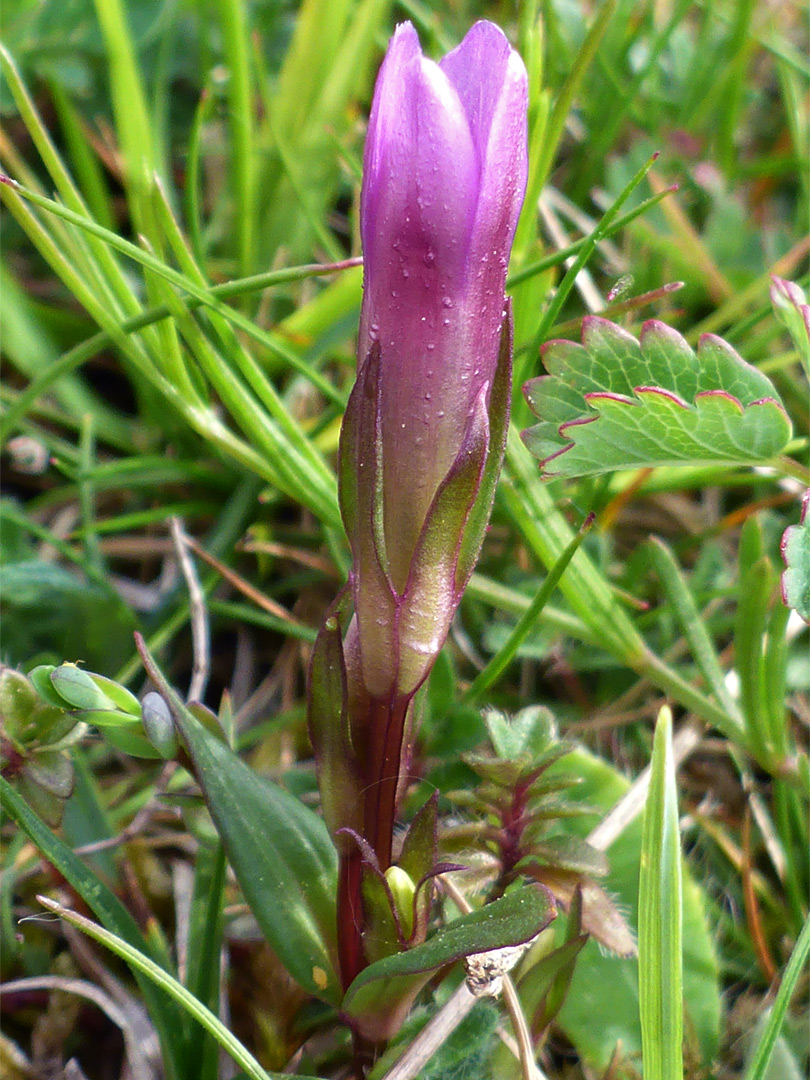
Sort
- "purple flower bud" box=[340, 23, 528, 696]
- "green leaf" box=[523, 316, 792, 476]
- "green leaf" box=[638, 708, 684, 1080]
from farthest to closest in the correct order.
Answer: "green leaf" box=[523, 316, 792, 476] → "green leaf" box=[638, 708, 684, 1080] → "purple flower bud" box=[340, 23, 528, 696]

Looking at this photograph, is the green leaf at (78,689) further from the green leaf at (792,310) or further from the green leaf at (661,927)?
the green leaf at (792,310)

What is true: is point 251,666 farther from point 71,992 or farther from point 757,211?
point 757,211

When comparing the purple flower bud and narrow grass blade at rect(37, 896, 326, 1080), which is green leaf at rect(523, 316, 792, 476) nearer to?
the purple flower bud

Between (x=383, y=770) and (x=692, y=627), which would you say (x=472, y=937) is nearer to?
(x=383, y=770)

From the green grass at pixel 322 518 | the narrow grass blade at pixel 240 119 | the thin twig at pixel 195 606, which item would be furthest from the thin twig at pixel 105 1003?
the narrow grass blade at pixel 240 119

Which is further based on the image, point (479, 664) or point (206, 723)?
point (479, 664)

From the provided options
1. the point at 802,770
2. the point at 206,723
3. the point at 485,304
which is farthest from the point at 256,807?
the point at 802,770

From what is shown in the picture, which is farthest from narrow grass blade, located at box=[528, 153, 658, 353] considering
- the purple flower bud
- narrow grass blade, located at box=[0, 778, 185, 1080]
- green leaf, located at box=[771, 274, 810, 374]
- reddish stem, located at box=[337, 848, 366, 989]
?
narrow grass blade, located at box=[0, 778, 185, 1080]
